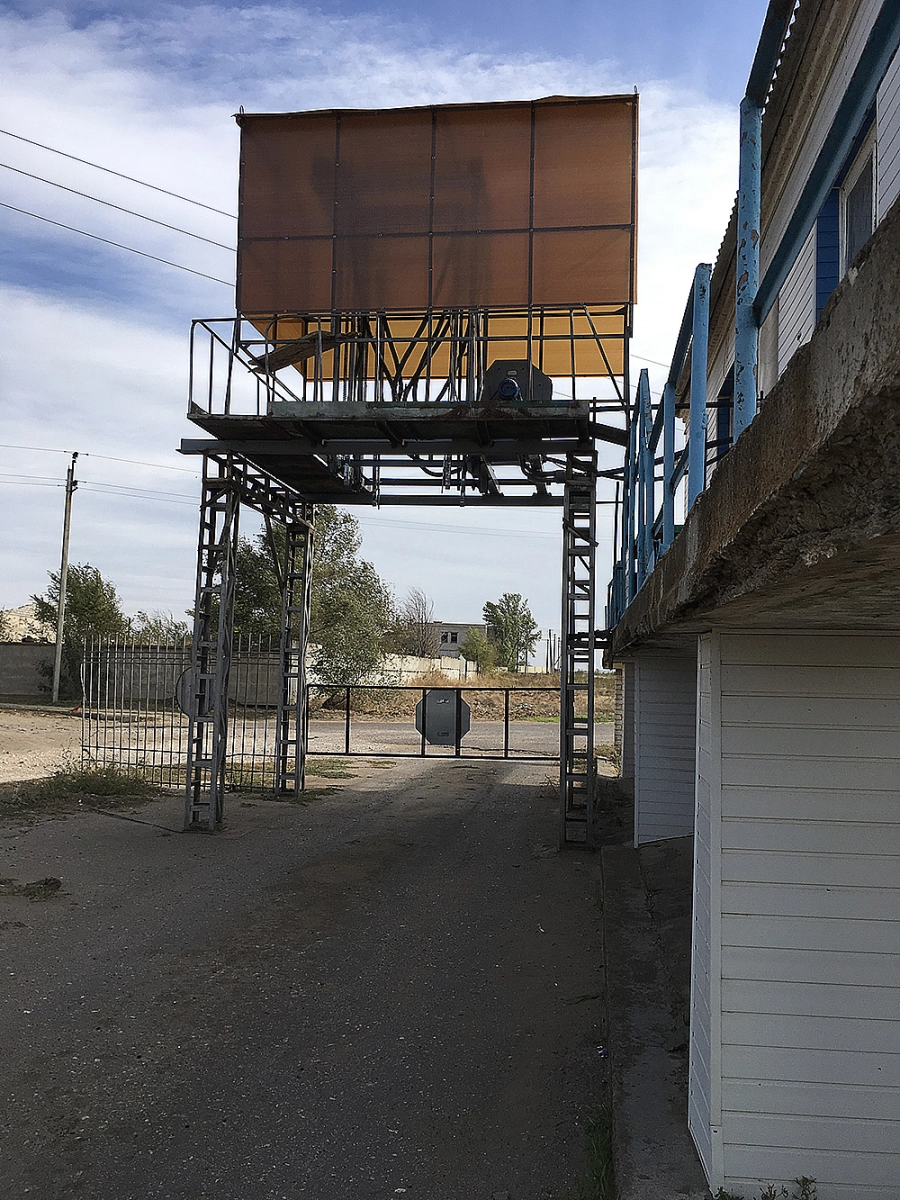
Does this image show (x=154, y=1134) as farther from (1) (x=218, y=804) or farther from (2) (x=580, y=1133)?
(1) (x=218, y=804)

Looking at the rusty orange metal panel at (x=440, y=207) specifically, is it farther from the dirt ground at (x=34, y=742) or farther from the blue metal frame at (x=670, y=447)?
the dirt ground at (x=34, y=742)

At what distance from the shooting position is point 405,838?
12.5 metres

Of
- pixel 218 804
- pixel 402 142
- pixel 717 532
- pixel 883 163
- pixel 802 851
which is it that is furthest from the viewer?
pixel 218 804

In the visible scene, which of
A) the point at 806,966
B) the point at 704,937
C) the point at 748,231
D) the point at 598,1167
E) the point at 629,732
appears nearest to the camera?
the point at 748,231

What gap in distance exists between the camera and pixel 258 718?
29.8 m

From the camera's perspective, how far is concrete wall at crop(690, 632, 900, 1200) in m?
3.66

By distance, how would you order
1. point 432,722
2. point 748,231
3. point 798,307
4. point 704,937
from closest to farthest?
point 748,231 < point 704,937 < point 798,307 < point 432,722

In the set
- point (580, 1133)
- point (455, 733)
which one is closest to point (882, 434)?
point (580, 1133)

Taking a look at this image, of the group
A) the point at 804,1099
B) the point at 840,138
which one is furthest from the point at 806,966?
the point at 840,138

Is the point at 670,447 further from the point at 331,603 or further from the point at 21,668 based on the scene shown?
the point at 21,668

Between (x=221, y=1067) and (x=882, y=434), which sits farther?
(x=221, y=1067)

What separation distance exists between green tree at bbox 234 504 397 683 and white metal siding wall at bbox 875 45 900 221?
27.6 metres

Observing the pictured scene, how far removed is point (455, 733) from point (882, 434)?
15719 millimetres

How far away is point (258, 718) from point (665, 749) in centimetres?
2075
